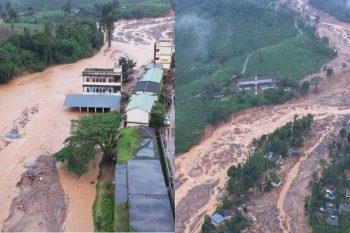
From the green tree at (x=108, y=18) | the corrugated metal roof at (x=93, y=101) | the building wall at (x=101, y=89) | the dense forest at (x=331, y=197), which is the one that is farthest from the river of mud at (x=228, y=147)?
the green tree at (x=108, y=18)

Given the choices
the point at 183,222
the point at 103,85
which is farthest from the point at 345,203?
the point at 103,85

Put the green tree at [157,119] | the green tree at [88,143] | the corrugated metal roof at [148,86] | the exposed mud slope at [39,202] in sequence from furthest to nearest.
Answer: the corrugated metal roof at [148,86]
the green tree at [157,119]
the green tree at [88,143]
the exposed mud slope at [39,202]

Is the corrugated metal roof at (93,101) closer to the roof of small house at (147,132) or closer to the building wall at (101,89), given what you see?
the building wall at (101,89)

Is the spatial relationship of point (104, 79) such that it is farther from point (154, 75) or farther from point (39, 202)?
point (39, 202)

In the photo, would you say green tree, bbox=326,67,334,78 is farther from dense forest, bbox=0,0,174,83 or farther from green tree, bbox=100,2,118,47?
green tree, bbox=100,2,118,47

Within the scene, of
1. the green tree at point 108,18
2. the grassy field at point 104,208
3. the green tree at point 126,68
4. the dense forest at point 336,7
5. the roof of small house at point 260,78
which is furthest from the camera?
the dense forest at point 336,7
